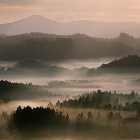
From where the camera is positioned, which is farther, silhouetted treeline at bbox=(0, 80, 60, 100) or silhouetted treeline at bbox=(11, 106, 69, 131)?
silhouetted treeline at bbox=(0, 80, 60, 100)

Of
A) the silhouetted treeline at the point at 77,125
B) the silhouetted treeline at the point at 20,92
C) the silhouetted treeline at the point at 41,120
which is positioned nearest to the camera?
the silhouetted treeline at the point at 77,125

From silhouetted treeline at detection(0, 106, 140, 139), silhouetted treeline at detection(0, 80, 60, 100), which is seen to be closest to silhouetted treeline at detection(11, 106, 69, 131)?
silhouetted treeline at detection(0, 106, 140, 139)

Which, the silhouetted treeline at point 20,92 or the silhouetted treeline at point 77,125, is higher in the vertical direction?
the silhouetted treeline at point 20,92

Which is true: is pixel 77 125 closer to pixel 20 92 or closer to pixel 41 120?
pixel 41 120

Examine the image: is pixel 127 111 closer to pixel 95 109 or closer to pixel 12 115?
pixel 95 109

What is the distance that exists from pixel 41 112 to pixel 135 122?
21.4m

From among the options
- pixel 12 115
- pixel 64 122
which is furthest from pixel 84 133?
pixel 12 115

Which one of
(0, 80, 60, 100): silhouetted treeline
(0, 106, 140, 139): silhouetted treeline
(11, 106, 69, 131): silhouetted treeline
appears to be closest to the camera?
(0, 106, 140, 139): silhouetted treeline

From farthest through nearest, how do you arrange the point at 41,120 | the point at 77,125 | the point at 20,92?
the point at 20,92 → the point at 77,125 → the point at 41,120

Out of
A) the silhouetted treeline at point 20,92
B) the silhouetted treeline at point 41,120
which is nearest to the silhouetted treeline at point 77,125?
the silhouetted treeline at point 41,120

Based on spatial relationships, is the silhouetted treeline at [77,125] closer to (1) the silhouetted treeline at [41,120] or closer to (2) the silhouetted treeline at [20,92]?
(1) the silhouetted treeline at [41,120]

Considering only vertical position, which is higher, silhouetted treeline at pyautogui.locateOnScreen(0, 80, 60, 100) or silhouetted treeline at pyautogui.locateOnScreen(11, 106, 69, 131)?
silhouetted treeline at pyautogui.locateOnScreen(0, 80, 60, 100)

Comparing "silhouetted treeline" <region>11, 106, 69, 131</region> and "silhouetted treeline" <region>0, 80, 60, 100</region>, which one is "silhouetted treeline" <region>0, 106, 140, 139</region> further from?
"silhouetted treeline" <region>0, 80, 60, 100</region>

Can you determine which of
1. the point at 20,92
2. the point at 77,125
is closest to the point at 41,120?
the point at 77,125
